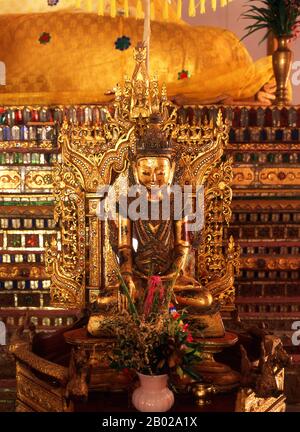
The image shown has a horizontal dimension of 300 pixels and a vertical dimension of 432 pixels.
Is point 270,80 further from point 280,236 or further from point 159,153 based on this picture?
point 159,153

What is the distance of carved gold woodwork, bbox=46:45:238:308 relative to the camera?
4113mm

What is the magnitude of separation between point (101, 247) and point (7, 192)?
115 cm

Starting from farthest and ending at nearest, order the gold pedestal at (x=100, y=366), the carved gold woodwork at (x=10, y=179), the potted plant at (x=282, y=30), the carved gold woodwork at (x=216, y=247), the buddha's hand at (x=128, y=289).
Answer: the potted plant at (x=282, y=30), the carved gold woodwork at (x=10, y=179), the carved gold woodwork at (x=216, y=247), the buddha's hand at (x=128, y=289), the gold pedestal at (x=100, y=366)

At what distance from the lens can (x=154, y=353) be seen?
3068 mm

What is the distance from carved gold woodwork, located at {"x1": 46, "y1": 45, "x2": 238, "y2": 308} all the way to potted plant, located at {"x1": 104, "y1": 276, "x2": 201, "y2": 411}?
37.1 inches

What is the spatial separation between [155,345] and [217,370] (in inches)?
23.6

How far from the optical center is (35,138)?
5.03m

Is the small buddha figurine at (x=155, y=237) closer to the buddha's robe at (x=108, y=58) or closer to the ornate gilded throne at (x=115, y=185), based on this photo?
the ornate gilded throne at (x=115, y=185)

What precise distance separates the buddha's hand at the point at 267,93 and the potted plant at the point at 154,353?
321cm

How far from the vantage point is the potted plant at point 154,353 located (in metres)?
3.06

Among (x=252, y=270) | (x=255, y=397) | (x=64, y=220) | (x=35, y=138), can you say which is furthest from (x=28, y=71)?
(x=255, y=397)

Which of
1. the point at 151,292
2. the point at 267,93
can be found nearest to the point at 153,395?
the point at 151,292

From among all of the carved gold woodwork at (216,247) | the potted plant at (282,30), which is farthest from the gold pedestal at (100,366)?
the potted plant at (282,30)

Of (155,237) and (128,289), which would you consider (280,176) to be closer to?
(155,237)
